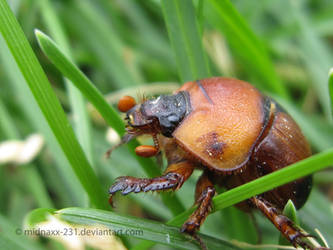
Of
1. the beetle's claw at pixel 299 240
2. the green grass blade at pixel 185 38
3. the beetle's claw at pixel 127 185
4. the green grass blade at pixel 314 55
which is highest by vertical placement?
the green grass blade at pixel 185 38

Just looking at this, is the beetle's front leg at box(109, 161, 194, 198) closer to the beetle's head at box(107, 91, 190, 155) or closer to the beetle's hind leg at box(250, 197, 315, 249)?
the beetle's head at box(107, 91, 190, 155)

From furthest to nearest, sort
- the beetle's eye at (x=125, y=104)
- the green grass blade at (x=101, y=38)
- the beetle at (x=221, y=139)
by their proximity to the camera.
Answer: the green grass blade at (x=101, y=38), the beetle's eye at (x=125, y=104), the beetle at (x=221, y=139)

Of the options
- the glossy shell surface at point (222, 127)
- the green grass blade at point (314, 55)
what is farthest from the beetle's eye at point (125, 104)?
the green grass blade at point (314, 55)

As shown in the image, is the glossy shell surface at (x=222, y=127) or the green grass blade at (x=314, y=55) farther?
the green grass blade at (x=314, y=55)

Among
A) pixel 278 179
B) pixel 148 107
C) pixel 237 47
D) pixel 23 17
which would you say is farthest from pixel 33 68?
pixel 23 17

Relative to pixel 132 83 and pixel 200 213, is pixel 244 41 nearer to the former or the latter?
pixel 132 83

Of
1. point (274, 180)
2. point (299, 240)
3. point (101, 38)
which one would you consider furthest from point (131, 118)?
point (101, 38)

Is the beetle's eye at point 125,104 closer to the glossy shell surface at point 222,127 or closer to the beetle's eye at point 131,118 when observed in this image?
the beetle's eye at point 131,118

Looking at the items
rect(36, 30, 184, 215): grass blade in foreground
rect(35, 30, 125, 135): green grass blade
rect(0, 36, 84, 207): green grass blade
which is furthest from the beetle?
rect(0, 36, 84, 207): green grass blade
